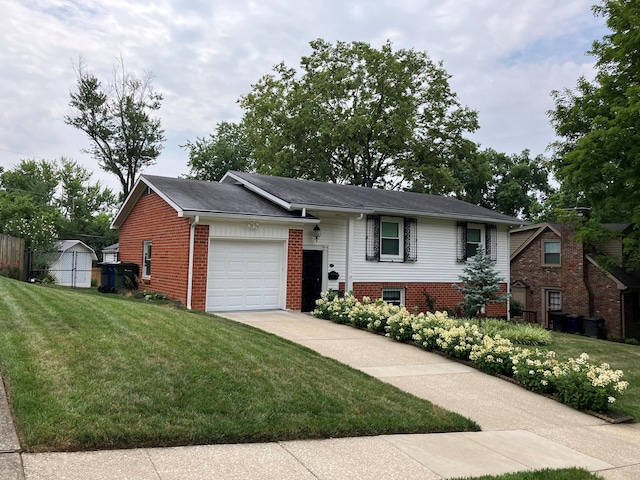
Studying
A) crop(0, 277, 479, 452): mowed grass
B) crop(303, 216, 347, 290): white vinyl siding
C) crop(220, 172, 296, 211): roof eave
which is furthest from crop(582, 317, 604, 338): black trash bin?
crop(0, 277, 479, 452): mowed grass

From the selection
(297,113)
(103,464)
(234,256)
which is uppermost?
(297,113)

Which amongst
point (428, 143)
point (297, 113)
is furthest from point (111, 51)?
point (428, 143)

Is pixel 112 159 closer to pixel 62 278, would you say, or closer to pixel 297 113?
pixel 62 278

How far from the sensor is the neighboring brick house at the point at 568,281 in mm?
22328

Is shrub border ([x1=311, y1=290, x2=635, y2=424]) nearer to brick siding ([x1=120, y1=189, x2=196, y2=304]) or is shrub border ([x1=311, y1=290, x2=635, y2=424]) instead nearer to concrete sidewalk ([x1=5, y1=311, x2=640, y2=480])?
concrete sidewalk ([x1=5, y1=311, x2=640, y2=480])

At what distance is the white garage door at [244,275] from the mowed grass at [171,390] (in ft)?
15.9

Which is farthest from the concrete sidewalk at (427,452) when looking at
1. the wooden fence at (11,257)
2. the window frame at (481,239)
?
the wooden fence at (11,257)

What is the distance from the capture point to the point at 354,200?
1648 cm

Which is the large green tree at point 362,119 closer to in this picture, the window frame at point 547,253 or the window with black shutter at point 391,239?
the window frame at point 547,253

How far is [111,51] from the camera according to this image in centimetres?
3431

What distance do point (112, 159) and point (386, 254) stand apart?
2772 centimetres

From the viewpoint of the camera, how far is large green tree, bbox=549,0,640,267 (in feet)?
46.9

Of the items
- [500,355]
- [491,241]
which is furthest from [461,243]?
[500,355]

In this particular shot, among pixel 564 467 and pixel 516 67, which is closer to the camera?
pixel 564 467
